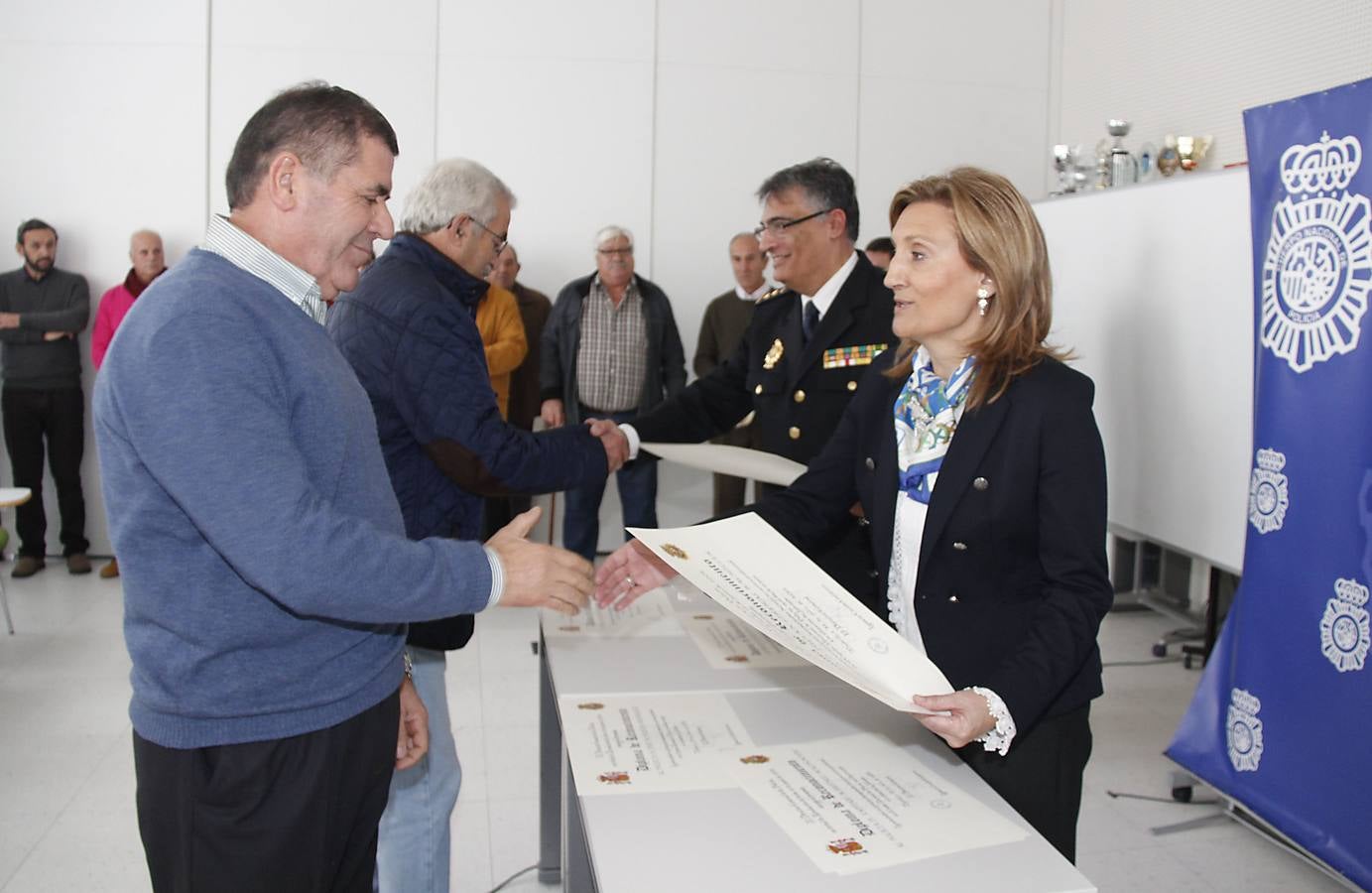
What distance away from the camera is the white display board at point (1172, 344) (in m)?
3.23

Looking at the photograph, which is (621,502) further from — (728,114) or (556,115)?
(728,114)

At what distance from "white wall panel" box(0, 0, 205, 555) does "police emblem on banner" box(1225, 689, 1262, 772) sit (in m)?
5.50

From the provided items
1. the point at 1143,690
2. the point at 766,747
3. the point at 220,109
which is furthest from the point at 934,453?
the point at 220,109

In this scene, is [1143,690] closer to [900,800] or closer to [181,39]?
[900,800]

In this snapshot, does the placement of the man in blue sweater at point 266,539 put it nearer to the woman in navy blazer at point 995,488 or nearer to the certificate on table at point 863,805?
the certificate on table at point 863,805

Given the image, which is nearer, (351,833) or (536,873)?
(351,833)

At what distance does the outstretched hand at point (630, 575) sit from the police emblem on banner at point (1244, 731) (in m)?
1.70

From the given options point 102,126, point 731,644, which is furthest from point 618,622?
point 102,126

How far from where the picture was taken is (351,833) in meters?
1.58

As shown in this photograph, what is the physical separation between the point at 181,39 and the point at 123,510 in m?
5.70

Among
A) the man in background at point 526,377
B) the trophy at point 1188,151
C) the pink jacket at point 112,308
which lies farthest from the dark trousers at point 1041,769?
the pink jacket at point 112,308

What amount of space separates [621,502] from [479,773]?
295 centimetres

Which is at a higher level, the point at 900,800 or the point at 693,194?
the point at 693,194

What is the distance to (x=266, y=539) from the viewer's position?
1271 mm
